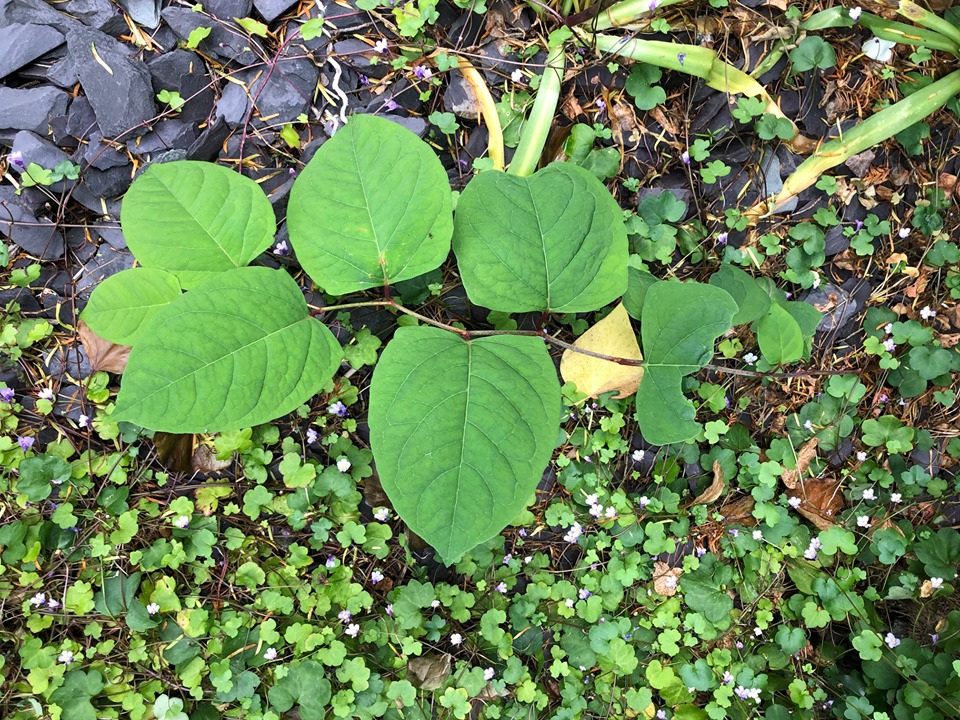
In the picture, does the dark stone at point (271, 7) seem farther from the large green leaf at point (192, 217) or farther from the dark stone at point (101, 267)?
the dark stone at point (101, 267)

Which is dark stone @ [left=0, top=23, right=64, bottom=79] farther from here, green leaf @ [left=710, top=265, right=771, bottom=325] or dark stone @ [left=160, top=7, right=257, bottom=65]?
green leaf @ [left=710, top=265, right=771, bottom=325]

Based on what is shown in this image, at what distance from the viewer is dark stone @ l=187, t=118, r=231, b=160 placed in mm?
1936

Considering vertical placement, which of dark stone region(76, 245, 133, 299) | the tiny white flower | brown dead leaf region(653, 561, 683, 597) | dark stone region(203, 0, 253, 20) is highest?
the tiny white flower

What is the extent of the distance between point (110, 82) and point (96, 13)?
236 mm

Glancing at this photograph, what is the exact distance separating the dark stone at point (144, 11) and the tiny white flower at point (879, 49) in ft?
7.72

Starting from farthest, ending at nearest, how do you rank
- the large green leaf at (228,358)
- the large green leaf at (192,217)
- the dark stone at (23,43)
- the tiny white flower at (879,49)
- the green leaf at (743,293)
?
1. the tiny white flower at (879,49)
2. the green leaf at (743,293)
3. the dark stone at (23,43)
4. the large green leaf at (192,217)
5. the large green leaf at (228,358)

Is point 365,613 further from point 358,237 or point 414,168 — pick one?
point 414,168

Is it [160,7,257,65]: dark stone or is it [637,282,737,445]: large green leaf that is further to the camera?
[160,7,257,65]: dark stone

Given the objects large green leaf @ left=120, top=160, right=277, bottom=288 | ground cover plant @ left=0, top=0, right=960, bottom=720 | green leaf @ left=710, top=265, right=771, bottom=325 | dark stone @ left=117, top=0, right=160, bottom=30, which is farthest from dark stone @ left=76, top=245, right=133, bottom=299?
green leaf @ left=710, top=265, right=771, bottom=325

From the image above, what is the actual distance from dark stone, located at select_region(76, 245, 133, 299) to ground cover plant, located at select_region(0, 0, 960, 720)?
0.6 inches

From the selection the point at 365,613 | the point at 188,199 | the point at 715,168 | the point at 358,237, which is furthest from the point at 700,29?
the point at 365,613

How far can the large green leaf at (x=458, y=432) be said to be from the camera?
1439mm

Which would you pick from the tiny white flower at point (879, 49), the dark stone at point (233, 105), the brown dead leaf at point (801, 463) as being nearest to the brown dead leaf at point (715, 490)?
A: the brown dead leaf at point (801, 463)

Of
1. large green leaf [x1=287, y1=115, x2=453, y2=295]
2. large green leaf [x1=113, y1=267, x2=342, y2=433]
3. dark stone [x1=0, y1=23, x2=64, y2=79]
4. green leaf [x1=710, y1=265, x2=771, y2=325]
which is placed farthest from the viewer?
green leaf [x1=710, y1=265, x2=771, y2=325]
